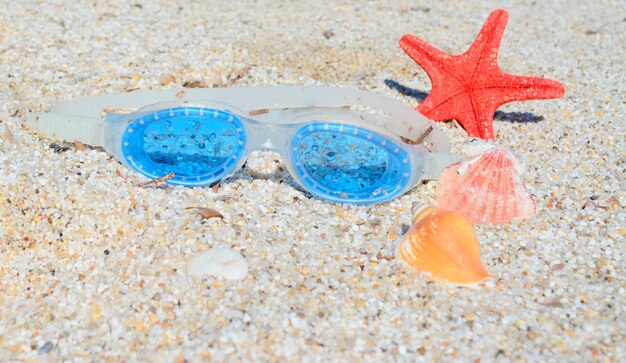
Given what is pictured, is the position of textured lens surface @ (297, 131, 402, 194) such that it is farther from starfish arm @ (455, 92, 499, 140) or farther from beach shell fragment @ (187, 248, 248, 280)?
starfish arm @ (455, 92, 499, 140)

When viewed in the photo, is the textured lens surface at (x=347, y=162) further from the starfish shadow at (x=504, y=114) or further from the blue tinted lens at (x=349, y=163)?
the starfish shadow at (x=504, y=114)

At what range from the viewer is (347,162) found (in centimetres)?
270

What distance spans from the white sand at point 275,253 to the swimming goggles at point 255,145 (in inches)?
3.3

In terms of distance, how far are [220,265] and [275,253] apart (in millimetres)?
229

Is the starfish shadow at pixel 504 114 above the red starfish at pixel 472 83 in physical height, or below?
below

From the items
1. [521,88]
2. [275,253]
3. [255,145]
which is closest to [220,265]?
[275,253]

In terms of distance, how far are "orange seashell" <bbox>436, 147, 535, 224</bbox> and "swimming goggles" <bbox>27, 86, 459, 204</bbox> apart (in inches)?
3.3

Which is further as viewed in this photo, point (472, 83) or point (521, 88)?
point (472, 83)

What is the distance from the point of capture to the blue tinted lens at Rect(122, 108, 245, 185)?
2.65 metres

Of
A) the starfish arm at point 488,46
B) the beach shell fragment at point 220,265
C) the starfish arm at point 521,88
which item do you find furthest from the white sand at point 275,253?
the starfish arm at point 488,46

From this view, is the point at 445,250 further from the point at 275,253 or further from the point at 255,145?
the point at 255,145

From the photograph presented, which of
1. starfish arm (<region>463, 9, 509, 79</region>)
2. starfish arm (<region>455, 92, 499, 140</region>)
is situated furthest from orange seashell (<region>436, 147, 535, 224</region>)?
starfish arm (<region>463, 9, 509, 79</region>)

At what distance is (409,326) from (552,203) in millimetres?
1051

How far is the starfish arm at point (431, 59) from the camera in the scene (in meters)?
3.38
